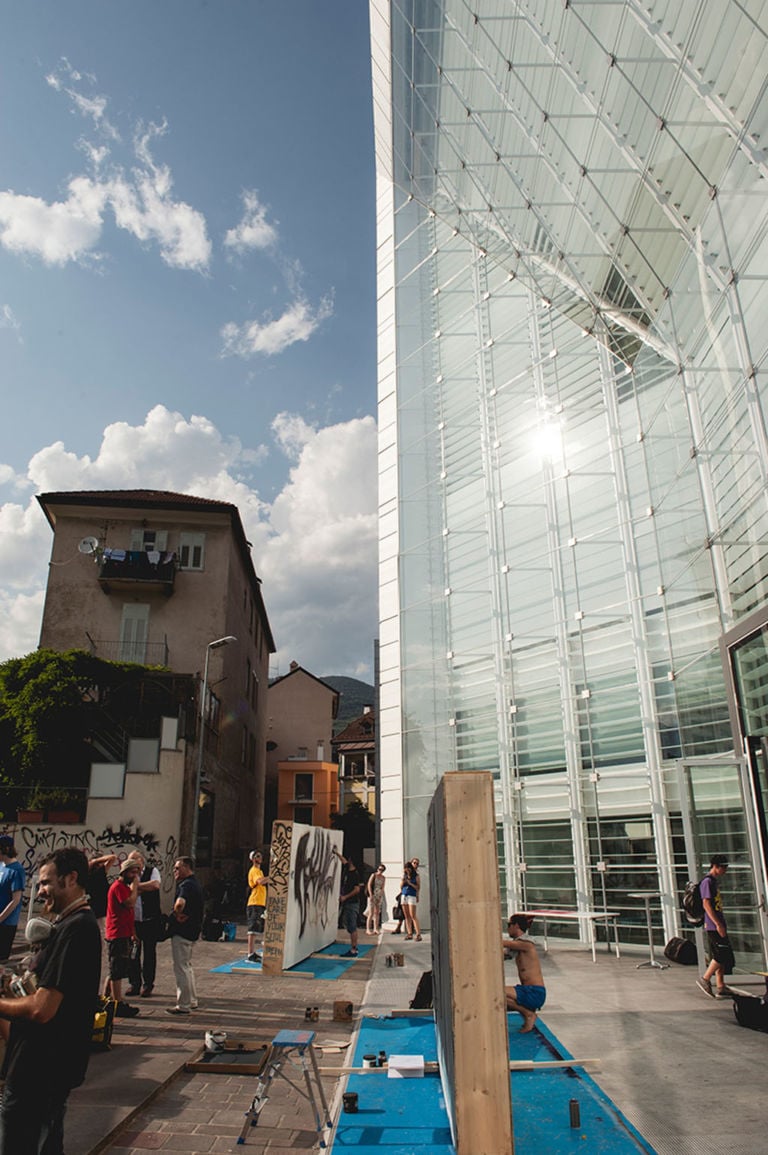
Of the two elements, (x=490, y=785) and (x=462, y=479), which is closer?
(x=490, y=785)

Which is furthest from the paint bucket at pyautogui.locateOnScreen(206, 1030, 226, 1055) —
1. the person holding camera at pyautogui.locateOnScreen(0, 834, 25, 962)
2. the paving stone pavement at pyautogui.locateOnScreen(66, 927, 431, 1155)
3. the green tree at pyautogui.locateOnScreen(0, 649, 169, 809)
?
the green tree at pyautogui.locateOnScreen(0, 649, 169, 809)

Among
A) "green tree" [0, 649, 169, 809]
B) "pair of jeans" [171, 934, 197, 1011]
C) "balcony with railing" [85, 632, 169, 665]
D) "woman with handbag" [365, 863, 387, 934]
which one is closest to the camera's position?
"pair of jeans" [171, 934, 197, 1011]

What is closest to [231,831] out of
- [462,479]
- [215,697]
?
[215,697]

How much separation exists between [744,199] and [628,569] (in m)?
7.42

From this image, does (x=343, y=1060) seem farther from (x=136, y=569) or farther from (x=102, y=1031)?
(x=136, y=569)

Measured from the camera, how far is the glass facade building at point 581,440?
36.9 ft

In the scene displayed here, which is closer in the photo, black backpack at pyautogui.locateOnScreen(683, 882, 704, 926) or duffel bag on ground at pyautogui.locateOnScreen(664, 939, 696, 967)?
black backpack at pyautogui.locateOnScreen(683, 882, 704, 926)

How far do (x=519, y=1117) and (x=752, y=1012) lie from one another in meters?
3.75

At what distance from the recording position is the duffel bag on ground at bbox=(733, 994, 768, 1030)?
792cm

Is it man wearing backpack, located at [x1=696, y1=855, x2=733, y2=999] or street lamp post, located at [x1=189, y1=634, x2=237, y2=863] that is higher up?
street lamp post, located at [x1=189, y1=634, x2=237, y2=863]

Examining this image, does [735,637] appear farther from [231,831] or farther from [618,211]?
[231,831]

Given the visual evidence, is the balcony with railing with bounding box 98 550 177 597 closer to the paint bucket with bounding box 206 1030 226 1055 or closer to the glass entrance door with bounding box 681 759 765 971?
the glass entrance door with bounding box 681 759 765 971

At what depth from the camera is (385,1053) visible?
22.9 ft

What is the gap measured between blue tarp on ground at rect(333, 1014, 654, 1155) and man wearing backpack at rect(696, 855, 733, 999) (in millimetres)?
3109
